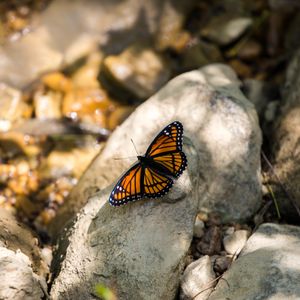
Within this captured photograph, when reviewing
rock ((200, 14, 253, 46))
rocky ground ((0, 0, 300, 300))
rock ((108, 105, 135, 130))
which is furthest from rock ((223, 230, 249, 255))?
rock ((200, 14, 253, 46))

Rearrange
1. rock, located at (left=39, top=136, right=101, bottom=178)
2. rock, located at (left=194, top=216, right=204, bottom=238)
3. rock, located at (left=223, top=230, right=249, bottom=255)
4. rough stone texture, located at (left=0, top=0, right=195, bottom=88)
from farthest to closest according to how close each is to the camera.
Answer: rough stone texture, located at (left=0, top=0, right=195, bottom=88) → rock, located at (left=39, top=136, right=101, bottom=178) → rock, located at (left=194, top=216, right=204, bottom=238) → rock, located at (left=223, top=230, right=249, bottom=255)

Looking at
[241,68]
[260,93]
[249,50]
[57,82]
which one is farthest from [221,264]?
[57,82]

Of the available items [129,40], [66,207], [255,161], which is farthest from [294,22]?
[66,207]

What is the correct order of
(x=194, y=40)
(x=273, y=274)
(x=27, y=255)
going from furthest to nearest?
(x=194, y=40) → (x=27, y=255) → (x=273, y=274)

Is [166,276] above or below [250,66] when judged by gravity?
above

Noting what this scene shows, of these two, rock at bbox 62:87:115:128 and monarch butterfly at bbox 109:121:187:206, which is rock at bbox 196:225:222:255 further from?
rock at bbox 62:87:115:128

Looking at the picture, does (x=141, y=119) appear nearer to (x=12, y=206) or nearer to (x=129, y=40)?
(x=12, y=206)

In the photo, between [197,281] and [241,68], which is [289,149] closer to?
[197,281]
